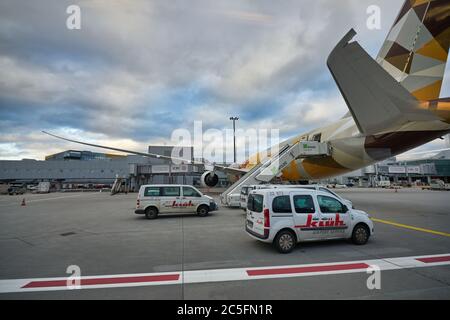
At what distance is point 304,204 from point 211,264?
3.41 m

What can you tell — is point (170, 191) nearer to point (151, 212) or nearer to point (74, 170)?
point (151, 212)

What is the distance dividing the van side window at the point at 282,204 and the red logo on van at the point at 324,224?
0.73 m

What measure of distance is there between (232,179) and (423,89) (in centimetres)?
2571

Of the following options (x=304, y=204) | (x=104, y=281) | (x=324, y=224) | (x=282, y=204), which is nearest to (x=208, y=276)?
(x=104, y=281)

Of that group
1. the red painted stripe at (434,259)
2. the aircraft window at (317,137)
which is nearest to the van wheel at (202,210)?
the red painted stripe at (434,259)

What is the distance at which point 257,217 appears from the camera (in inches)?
287

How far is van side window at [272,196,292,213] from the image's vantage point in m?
7.00

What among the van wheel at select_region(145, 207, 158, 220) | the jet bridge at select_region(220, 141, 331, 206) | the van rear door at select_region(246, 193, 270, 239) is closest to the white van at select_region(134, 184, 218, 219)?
the van wheel at select_region(145, 207, 158, 220)

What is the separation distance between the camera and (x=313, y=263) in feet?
19.9

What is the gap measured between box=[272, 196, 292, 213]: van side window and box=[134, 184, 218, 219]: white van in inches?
296

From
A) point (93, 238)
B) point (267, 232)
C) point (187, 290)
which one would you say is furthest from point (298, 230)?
point (93, 238)

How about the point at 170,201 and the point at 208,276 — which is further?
the point at 170,201

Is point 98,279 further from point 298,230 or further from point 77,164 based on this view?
point 77,164

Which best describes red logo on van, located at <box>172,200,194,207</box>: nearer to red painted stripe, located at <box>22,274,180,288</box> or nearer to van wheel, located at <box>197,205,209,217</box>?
van wheel, located at <box>197,205,209,217</box>
